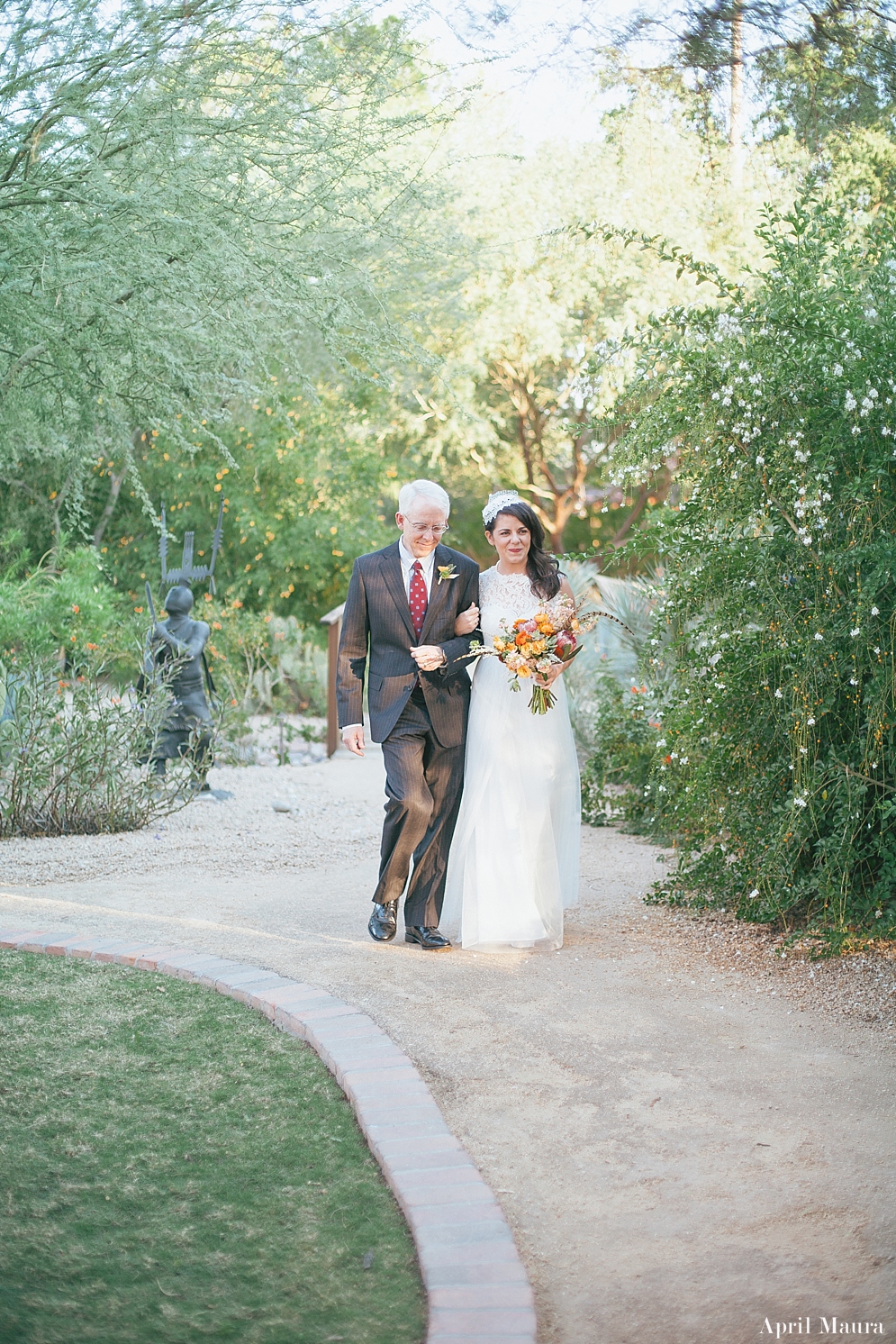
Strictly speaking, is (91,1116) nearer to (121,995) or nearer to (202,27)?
(121,995)

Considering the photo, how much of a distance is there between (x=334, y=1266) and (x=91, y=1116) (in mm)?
1076

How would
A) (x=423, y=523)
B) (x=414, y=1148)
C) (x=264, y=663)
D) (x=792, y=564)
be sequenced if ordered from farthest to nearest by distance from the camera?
(x=264, y=663) < (x=423, y=523) < (x=792, y=564) < (x=414, y=1148)

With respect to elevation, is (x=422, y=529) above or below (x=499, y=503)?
below

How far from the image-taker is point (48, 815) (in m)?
7.59

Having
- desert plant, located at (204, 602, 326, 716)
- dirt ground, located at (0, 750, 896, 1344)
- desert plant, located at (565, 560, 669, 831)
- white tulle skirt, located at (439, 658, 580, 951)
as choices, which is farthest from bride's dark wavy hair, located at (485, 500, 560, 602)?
desert plant, located at (204, 602, 326, 716)

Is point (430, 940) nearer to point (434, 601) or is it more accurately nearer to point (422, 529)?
point (434, 601)

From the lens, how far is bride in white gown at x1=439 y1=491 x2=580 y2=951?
5.14 m

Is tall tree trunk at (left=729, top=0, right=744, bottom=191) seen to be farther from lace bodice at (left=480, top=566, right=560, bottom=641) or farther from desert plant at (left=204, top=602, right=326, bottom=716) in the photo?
desert plant at (left=204, top=602, right=326, bottom=716)

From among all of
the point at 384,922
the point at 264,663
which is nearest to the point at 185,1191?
the point at 384,922

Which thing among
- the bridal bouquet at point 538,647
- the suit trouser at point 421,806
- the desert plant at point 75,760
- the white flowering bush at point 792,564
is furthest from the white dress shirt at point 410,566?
the desert plant at point 75,760

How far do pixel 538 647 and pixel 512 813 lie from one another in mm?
719

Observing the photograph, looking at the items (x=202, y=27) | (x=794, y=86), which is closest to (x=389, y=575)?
(x=794, y=86)

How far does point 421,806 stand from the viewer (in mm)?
5117

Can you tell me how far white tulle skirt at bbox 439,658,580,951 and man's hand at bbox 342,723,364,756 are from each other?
0.48m
